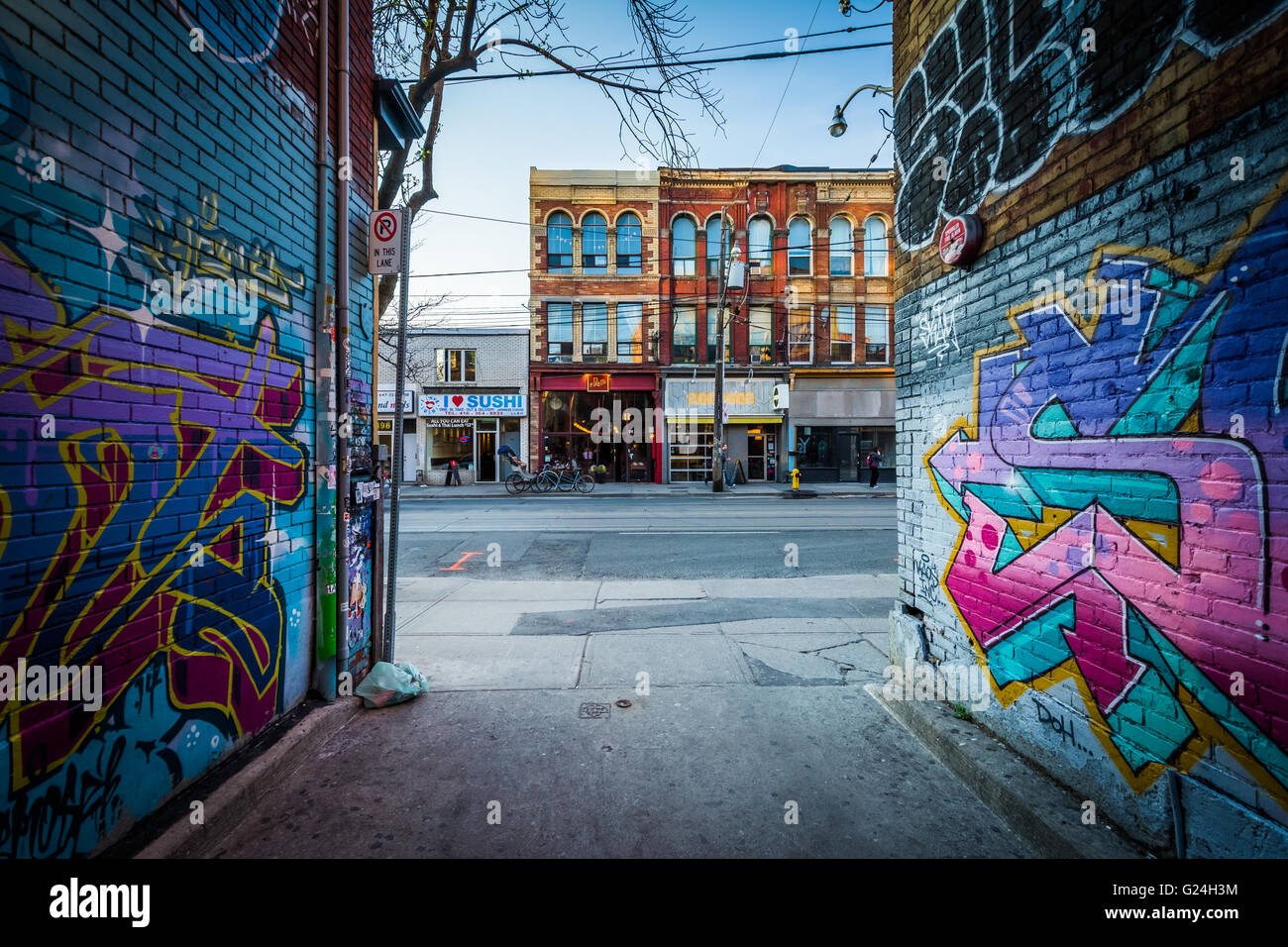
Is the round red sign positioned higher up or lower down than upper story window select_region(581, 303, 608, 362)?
lower down

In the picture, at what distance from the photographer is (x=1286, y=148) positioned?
1908 millimetres

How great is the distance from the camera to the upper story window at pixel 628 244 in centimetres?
2312

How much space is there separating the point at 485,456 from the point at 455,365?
397 cm

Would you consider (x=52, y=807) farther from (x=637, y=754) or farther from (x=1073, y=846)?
(x=1073, y=846)

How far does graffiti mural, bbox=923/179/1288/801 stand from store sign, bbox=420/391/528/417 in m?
21.5

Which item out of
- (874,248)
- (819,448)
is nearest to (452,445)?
(819,448)

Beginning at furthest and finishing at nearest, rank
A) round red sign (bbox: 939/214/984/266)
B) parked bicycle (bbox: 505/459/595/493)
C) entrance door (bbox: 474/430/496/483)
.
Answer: entrance door (bbox: 474/430/496/483) → parked bicycle (bbox: 505/459/595/493) → round red sign (bbox: 939/214/984/266)

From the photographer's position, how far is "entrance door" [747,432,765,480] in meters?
23.9

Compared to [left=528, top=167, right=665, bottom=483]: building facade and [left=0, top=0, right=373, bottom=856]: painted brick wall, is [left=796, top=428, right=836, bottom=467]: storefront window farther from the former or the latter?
[left=0, top=0, right=373, bottom=856]: painted brick wall

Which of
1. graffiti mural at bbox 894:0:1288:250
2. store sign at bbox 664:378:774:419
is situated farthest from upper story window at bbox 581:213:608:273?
graffiti mural at bbox 894:0:1288:250

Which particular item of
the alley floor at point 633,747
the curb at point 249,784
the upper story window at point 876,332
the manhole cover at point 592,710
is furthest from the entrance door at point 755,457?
the curb at point 249,784

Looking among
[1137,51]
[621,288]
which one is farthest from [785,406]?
[1137,51]

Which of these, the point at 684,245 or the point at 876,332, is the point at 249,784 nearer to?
the point at 684,245
